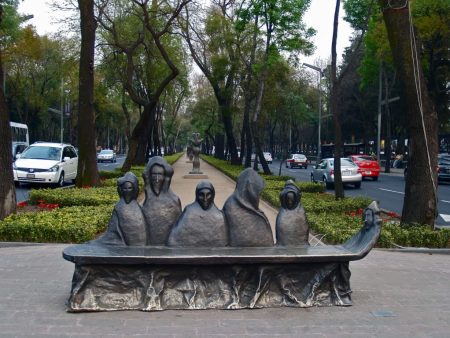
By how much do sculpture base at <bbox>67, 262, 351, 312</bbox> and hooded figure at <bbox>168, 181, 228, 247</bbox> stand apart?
437 mm

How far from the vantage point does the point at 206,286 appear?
625 centimetres

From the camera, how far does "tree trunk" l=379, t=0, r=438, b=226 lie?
10664 mm

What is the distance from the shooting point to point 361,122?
57.9 metres

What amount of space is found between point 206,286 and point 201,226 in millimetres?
693

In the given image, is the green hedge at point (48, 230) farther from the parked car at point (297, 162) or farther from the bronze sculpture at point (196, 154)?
the parked car at point (297, 162)

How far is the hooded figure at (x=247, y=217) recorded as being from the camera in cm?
666

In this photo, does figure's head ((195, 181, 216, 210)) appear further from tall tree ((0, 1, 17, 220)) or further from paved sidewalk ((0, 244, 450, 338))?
tall tree ((0, 1, 17, 220))

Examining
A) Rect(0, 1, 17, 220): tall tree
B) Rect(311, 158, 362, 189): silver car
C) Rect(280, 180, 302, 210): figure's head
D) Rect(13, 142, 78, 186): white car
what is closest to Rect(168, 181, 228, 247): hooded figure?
Rect(280, 180, 302, 210): figure's head

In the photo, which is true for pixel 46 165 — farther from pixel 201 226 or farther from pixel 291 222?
pixel 291 222

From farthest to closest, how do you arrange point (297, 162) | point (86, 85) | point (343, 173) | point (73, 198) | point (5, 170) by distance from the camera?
point (297, 162), point (343, 173), point (86, 85), point (73, 198), point (5, 170)

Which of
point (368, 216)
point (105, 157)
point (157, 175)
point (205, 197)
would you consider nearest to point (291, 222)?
point (368, 216)

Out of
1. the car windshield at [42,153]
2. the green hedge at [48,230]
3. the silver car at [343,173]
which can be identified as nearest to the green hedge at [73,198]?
the green hedge at [48,230]

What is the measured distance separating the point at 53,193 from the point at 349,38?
45289 millimetres

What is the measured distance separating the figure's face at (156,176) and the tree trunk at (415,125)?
575 cm
